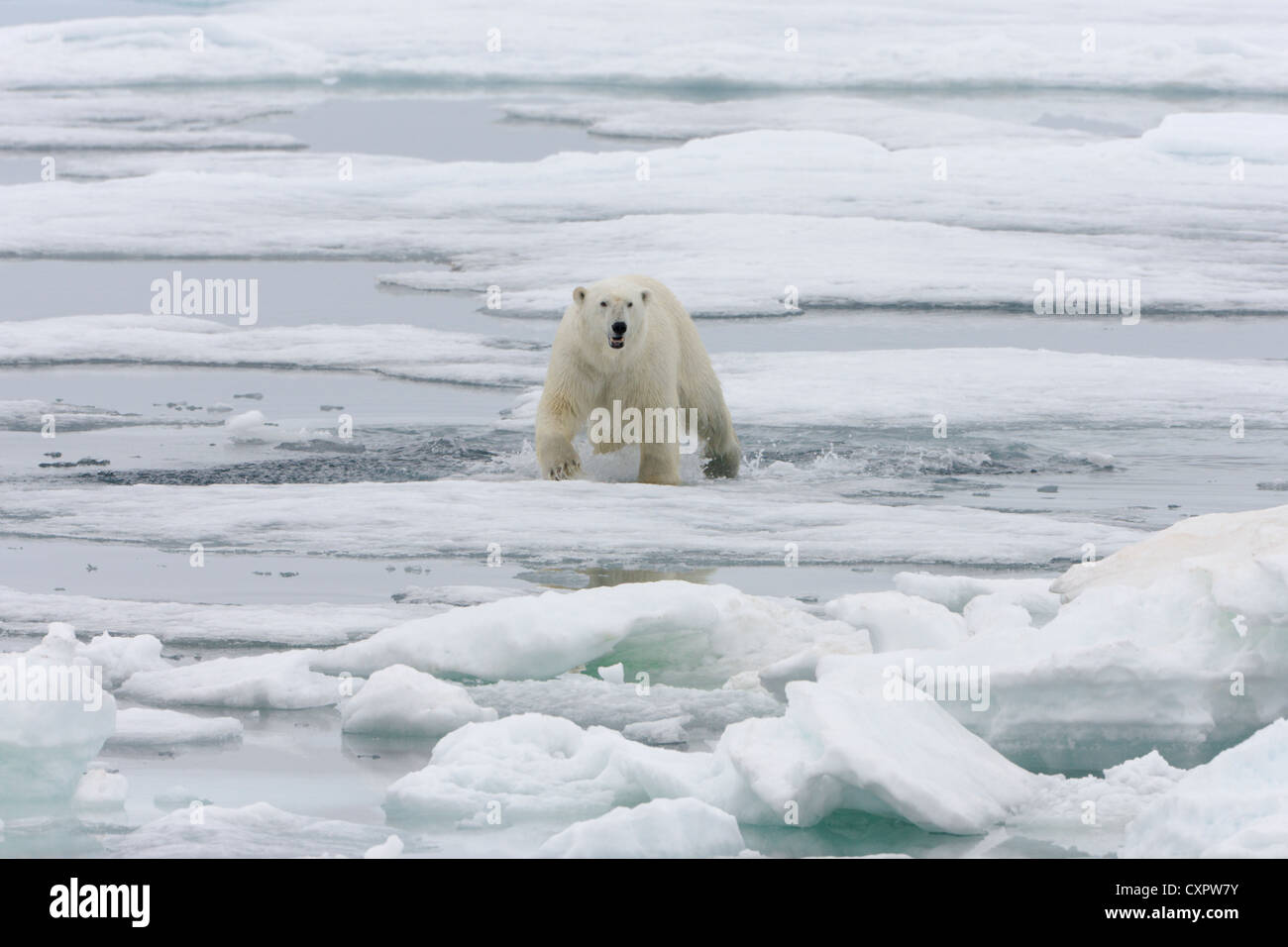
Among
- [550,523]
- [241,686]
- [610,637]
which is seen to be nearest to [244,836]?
[241,686]

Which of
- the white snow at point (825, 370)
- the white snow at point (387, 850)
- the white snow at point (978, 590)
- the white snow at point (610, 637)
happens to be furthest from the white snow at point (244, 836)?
the white snow at point (825, 370)

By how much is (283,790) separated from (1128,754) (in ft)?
5.59

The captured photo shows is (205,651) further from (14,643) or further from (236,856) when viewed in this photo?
(236,856)

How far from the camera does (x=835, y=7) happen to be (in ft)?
79.4

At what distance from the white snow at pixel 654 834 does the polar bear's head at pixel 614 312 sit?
11.6ft

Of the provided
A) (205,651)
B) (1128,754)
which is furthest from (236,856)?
(1128,754)

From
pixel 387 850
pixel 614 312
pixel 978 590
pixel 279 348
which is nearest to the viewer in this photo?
pixel 387 850

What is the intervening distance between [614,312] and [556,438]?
0.51m

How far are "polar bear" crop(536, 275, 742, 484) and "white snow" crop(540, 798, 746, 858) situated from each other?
350 centimetres

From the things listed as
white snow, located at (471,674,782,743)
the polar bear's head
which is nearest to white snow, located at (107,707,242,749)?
white snow, located at (471,674,782,743)

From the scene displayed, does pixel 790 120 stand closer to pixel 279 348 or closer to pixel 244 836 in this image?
pixel 279 348

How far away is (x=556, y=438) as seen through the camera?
679 cm

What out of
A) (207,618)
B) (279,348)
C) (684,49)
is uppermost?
(684,49)

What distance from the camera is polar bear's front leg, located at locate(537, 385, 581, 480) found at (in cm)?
674
